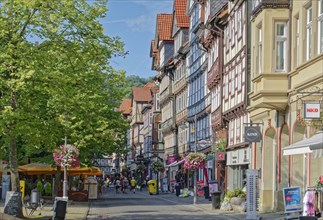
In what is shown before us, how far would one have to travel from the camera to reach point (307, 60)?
27.3 meters

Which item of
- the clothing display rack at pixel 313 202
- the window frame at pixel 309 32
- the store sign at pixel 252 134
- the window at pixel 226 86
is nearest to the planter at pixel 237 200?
the store sign at pixel 252 134

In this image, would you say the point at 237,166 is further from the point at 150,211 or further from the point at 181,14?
the point at 181,14

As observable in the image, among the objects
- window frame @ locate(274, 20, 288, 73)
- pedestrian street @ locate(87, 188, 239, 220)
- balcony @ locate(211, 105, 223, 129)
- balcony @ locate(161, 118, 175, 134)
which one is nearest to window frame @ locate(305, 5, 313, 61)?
window frame @ locate(274, 20, 288, 73)

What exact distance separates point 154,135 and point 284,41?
7132 centimetres

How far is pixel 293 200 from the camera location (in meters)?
24.7

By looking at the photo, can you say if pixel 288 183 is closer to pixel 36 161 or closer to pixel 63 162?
pixel 63 162

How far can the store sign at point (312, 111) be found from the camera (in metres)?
23.4

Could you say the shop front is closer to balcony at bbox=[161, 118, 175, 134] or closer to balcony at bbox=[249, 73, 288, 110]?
balcony at bbox=[249, 73, 288, 110]

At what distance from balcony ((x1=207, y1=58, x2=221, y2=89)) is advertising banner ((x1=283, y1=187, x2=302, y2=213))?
83.7ft

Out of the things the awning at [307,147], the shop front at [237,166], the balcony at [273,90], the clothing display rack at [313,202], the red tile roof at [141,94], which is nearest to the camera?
the awning at [307,147]

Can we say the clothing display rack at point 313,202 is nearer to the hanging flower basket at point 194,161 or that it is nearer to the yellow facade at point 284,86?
the yellow facade at point 284,86

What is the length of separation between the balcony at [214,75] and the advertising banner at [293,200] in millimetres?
25497

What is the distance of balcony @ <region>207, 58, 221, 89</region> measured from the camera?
50.4 metres

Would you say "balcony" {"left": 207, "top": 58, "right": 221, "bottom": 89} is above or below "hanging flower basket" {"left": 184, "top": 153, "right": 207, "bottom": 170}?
above
